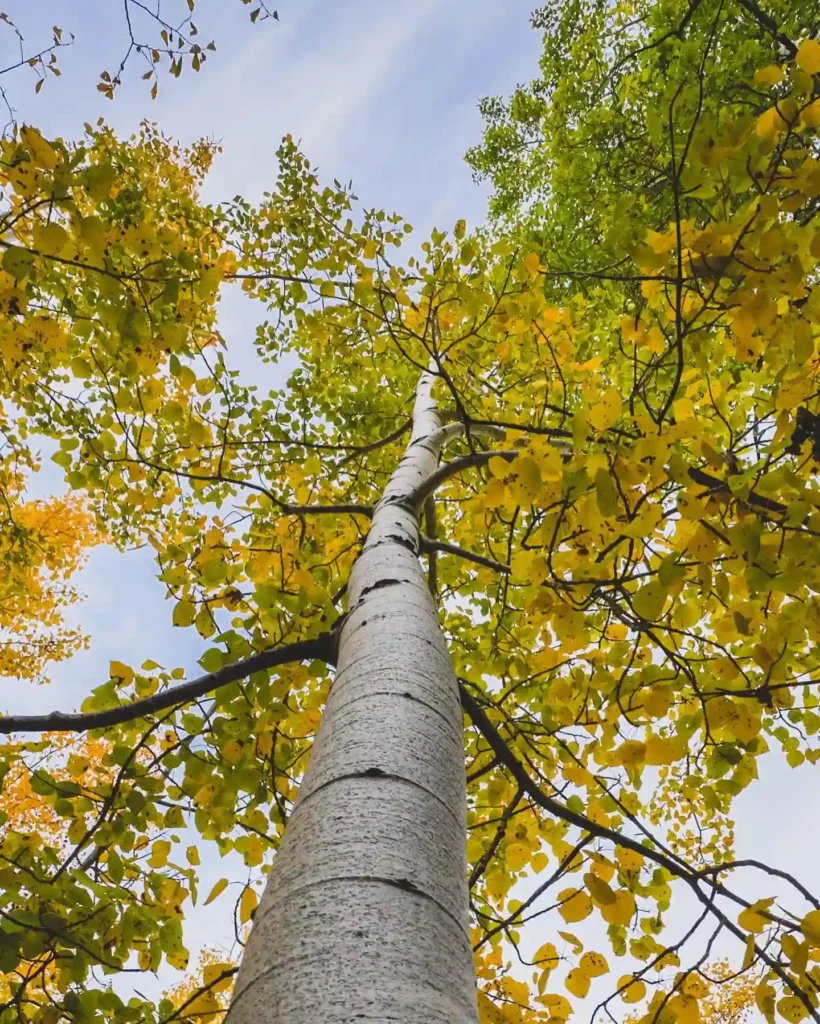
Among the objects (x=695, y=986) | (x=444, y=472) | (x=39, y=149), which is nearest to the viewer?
(x=39, y=149)

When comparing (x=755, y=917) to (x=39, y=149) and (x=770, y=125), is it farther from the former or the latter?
(x=39, y=149)

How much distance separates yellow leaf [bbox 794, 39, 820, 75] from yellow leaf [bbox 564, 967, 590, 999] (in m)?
2.22

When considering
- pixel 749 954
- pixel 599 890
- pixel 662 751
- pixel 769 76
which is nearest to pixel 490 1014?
pixel 599 890

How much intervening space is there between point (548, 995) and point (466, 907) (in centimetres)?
131

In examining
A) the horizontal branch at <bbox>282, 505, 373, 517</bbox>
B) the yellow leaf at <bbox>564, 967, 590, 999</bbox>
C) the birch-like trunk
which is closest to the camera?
the birch-like trunk

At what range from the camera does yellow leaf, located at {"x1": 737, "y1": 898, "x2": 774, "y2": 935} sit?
4.64 feet

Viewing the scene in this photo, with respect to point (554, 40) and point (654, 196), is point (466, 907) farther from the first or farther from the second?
point (554, 40)

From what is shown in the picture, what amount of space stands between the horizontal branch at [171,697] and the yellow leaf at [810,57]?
168 centimetres

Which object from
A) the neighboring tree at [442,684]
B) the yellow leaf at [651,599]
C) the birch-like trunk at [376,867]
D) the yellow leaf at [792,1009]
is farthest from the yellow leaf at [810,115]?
the yellow leaf at [792,1009]

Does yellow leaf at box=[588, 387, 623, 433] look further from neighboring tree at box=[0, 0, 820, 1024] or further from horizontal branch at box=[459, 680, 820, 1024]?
horizontal branch at box=[459, 680, 820, 1024]

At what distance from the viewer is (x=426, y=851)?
0.85 metres

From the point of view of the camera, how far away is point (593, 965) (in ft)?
5.59

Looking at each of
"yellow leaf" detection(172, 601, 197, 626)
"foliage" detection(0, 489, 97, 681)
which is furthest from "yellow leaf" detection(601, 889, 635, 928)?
"foliage" detection(0, 489, 97, 681)

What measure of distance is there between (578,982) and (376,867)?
4.32ft
